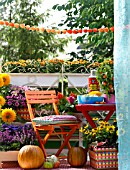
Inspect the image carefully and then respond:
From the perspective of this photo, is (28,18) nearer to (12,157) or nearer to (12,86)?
(12,86)

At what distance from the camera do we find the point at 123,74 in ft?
8.67

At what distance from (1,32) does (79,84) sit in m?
4.54

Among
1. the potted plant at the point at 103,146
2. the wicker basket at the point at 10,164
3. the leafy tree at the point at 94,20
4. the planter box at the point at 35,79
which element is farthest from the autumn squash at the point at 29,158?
the leafy tree at the point at 94,20

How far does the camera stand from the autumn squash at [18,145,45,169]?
3.94 metres

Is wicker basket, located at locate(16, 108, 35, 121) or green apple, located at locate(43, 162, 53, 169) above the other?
wicker basket, located at locate(16, 108, 35, 121)

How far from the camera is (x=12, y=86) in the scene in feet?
16.3

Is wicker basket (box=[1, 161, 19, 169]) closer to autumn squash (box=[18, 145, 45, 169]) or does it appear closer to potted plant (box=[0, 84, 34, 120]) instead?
autumn squash (box=[18, 145, 45, 169])

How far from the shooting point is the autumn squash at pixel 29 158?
394 cm

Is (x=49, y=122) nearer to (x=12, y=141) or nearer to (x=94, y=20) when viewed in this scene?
(x=12, y=141)

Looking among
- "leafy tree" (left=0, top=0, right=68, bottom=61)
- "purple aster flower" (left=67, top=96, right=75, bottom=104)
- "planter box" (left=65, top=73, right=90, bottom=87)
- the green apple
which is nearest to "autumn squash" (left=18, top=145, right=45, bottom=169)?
the green apple

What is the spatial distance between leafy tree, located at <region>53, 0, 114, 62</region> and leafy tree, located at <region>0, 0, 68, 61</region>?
99cm

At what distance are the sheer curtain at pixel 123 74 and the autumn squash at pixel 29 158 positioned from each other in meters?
1.43

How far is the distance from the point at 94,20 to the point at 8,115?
3.37 m

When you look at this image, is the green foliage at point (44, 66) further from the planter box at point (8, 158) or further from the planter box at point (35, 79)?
the planter box at point (8, 158)
